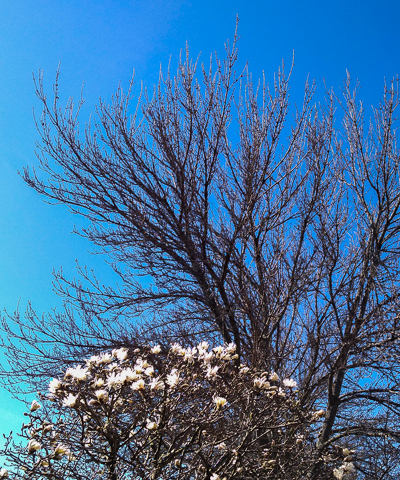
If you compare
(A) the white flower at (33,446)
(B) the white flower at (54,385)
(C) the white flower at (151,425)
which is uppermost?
(B) the white flower at (54,385)

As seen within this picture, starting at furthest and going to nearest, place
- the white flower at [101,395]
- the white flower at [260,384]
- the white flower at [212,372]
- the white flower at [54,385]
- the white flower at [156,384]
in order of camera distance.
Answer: the white flower at [260,384]
the white flower at [212,372]
the white flower at [156,384]
the white flower at [54,385]
the white flower at [101,395]

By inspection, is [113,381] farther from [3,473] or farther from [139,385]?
[3,473]

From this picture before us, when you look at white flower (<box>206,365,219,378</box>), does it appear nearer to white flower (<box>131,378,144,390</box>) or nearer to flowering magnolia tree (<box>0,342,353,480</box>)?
flowering magnolia tree (<box>0,342,353,480</box>)

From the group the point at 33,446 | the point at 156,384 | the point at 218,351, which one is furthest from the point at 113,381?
the point at 218,351

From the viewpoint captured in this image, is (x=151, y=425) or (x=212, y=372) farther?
(x=212, y=372)

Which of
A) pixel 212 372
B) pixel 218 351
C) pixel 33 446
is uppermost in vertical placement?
pixel 218 351

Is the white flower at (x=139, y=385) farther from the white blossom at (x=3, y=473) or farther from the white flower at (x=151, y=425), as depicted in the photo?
the white blossom at (x=3, y=473)

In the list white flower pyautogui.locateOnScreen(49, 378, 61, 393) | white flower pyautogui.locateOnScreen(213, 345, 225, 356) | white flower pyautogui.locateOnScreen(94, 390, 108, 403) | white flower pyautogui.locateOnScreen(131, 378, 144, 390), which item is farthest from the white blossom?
white flower pyautogui.locateOnScreen(213, 345, 225, 356)

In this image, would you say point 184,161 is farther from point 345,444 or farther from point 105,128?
point 345,444

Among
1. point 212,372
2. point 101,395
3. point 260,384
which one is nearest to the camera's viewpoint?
point 101,395

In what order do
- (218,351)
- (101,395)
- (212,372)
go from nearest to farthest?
(101,395) < (212,372) < (218,351)

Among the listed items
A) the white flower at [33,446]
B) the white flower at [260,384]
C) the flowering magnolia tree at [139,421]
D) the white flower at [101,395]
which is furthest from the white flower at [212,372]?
the white flower at [33,446]

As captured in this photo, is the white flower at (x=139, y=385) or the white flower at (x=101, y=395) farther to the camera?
the white flower at (x=139, y=385)

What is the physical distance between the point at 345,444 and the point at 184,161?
15.4ft
